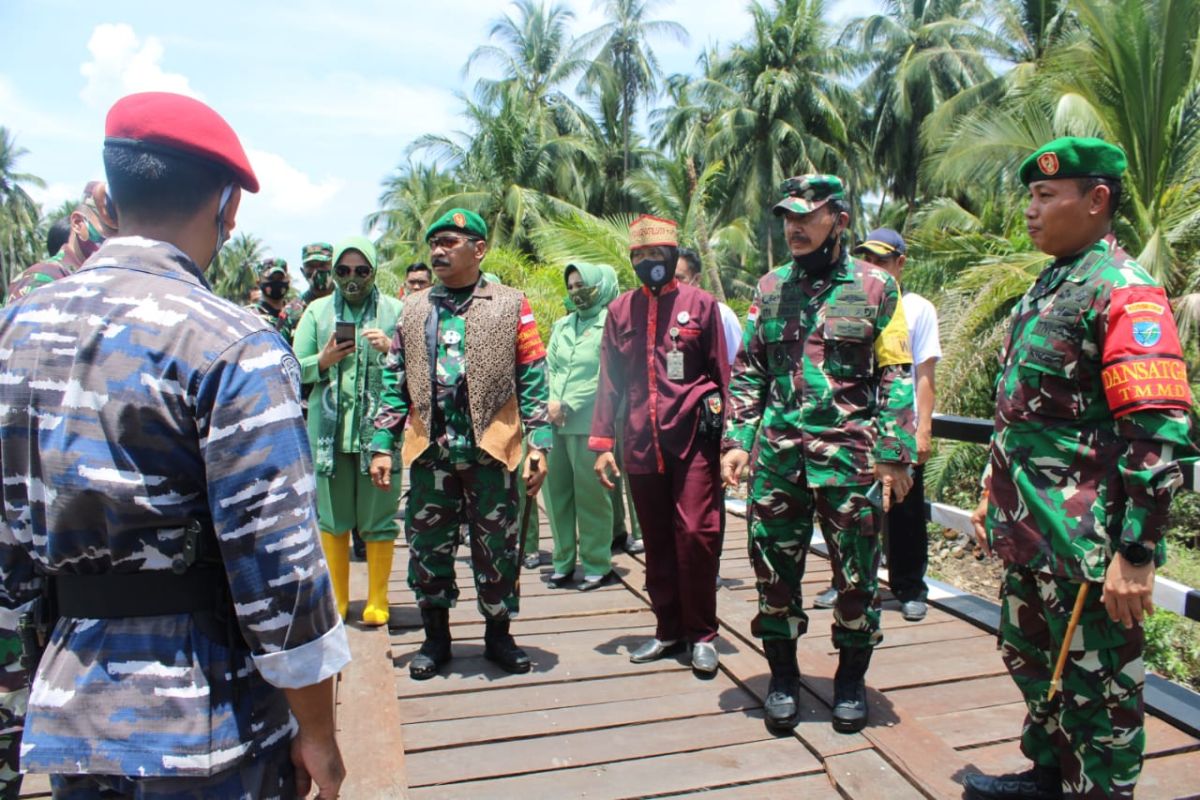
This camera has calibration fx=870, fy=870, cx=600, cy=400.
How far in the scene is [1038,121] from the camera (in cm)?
934

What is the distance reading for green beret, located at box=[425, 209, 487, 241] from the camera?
390cm

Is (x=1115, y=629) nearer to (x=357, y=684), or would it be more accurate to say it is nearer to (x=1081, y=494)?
(x=1081, y=494)

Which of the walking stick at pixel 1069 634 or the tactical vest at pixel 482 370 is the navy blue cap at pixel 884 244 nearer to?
the tactical vest at pixel 482 370

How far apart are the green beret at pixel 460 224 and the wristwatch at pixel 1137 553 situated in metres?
2.77

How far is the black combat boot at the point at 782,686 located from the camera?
334 centimetres

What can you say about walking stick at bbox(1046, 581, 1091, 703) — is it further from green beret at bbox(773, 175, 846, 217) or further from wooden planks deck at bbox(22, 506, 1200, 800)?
green beret at bbox(773, 175, 846, 217)

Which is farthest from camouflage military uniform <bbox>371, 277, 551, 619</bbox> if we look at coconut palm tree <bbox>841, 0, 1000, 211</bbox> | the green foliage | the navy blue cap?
coconut palm tree <bbox>841, 0, 1000, 211</bbox>

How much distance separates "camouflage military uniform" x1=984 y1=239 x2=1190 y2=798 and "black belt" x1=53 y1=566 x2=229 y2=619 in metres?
2.30

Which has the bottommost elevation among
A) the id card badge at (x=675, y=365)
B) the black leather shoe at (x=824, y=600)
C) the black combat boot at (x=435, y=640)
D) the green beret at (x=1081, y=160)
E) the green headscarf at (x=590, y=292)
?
the black leather shoe at (x=824, y=600)

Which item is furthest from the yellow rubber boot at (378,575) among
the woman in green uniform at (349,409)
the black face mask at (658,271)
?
the black face mask at (658,271)

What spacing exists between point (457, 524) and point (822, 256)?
200cm

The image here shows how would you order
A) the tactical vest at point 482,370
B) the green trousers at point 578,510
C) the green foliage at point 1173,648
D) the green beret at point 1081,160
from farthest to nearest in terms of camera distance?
1. the green trousers at point 578,510
2. the green foliage at point 1173,648
3. the tactical vest at point 482,370
4. the green beret at point 1081,160

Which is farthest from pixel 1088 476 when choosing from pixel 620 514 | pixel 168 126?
pixel 620 514

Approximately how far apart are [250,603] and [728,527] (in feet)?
18.4
